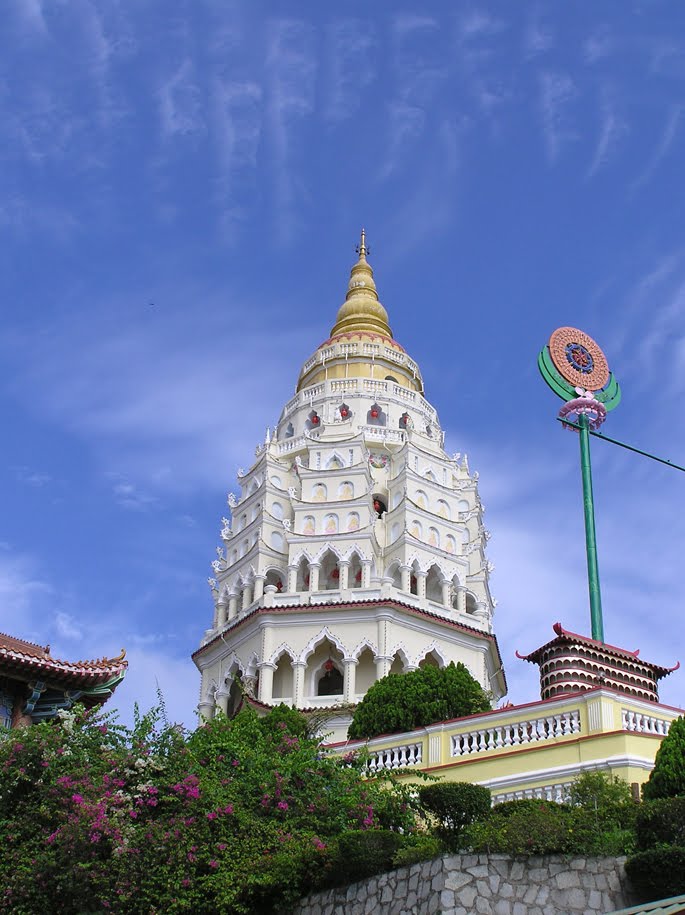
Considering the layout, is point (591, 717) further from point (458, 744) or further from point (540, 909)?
point (540, 909)

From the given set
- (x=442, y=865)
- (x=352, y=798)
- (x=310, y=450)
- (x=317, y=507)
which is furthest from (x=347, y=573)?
(x=442, y=865)

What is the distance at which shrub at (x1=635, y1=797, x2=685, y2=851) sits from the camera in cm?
1684

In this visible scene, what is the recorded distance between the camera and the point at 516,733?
82.2 ft

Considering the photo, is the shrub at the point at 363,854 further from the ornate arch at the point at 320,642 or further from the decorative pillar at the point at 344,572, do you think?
the decorative pillar at the point at 344,572

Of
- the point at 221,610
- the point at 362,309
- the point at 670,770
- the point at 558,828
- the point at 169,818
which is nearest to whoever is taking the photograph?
the point at 558,828

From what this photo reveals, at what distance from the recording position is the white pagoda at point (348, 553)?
48906 millimetres

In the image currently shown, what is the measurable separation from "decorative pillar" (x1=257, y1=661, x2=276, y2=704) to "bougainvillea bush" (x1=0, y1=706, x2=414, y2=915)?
946 inches

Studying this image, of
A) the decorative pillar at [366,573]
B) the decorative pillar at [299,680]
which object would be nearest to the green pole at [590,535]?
the decorative pillar at [366,573]

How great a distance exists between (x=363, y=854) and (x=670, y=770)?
509 centimetres

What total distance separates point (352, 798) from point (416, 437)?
36376 mm

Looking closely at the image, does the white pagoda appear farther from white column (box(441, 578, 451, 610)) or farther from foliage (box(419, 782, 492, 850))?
foliage (box(419, 782, 492, 850))

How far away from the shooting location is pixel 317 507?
177 ft

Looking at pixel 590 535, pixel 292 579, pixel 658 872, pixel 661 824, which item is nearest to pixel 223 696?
pixel 292 579

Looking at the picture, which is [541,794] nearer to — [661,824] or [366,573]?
[661,824]
